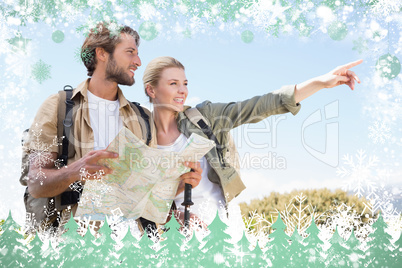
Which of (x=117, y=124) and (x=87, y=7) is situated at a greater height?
(x=87, y=7)

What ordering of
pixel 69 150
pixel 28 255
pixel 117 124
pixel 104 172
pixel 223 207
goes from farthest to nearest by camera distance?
pixel 223 207, pixel 117 124, pixel 69 150, pixel 104 172, pixel 28 255

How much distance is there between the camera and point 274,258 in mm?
2516

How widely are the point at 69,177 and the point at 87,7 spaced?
1.35 metres

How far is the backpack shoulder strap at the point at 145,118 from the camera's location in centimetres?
371

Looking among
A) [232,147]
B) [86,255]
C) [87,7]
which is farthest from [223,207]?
[87,7]

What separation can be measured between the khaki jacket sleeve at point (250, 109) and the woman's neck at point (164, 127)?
371 millimetres

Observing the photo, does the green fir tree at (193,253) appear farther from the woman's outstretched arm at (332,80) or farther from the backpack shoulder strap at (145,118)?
the woman's outstretched arm at (332,80)

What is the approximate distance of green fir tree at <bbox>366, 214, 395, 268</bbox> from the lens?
2.55 metres

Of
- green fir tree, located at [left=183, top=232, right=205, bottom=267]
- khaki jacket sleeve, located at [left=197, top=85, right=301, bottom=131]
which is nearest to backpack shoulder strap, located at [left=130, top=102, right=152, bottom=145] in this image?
khaki jacket sleeve, located at [left=197, top=85, right=301, bottom=131]

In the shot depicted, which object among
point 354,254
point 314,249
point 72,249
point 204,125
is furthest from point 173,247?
point 204,125

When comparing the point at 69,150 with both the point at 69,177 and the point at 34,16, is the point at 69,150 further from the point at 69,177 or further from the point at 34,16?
the point at 34,16

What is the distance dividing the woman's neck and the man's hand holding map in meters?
0.77

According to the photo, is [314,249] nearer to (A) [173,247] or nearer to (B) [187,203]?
(A) [173,247]

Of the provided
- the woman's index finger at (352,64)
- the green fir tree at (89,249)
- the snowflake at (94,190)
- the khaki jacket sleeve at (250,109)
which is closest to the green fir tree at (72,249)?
the green fir tree at (89,249)
